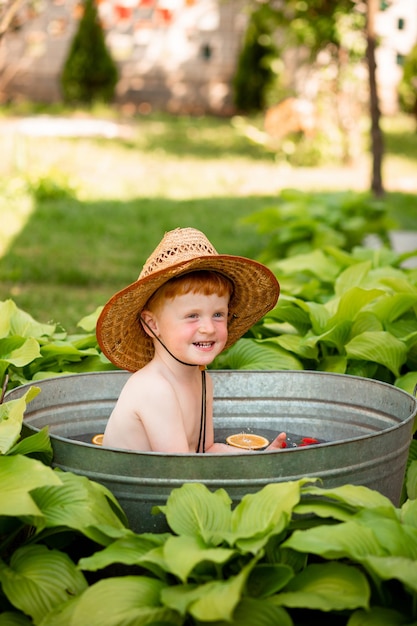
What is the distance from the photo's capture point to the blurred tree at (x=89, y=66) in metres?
17.6

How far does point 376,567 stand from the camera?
69.3 inches

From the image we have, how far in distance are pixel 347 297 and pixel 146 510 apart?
128cm

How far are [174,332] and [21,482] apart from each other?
0.61 meters

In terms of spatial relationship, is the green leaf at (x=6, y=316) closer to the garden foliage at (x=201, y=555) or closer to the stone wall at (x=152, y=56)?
the garden foliage at (x=201, y=555)

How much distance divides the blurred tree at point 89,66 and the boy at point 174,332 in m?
16.0

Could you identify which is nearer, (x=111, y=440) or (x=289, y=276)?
(x=111, y=440)

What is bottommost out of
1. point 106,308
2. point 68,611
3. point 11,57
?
point 68,611

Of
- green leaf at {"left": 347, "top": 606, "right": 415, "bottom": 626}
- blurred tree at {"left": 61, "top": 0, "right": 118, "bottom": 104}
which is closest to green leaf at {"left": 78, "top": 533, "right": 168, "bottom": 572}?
green leaf at {"left": 347, "top": 606, "right": 415, "bottom": 626}

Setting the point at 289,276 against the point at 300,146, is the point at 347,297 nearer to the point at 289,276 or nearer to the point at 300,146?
the point at 289,276

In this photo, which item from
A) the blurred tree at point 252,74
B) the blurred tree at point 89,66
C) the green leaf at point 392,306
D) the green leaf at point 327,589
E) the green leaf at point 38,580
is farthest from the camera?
the blurred tree at point 252,74

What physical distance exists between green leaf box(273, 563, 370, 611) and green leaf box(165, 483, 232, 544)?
0.18 metres

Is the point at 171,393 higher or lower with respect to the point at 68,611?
higher

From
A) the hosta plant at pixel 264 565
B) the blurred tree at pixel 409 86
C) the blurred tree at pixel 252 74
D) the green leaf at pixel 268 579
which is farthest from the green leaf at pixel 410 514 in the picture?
the blurred tree at pixel 252 74

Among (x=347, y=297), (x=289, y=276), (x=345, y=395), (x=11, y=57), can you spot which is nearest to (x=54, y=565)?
(x=345, y=395)
